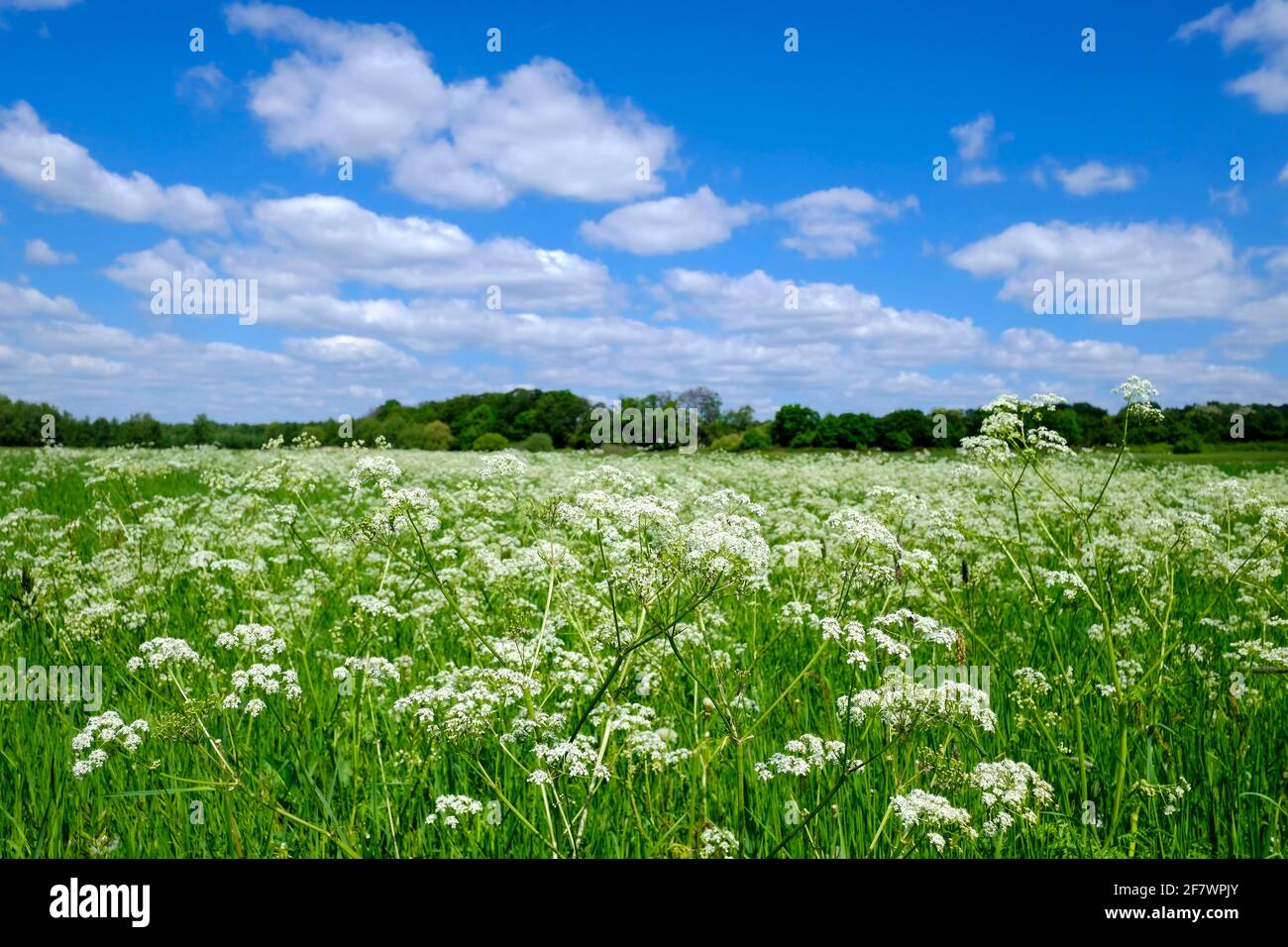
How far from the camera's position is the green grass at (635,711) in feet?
12.7

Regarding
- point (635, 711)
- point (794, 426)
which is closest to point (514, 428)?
point (794, 426)

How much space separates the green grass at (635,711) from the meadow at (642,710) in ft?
0.10

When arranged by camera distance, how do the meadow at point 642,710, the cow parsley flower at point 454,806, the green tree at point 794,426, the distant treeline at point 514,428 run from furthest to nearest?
the green tree at point 794,426
the distant treeline at point 514,428
the meadow at point 642,710
the cow parsley flower at point 454,806

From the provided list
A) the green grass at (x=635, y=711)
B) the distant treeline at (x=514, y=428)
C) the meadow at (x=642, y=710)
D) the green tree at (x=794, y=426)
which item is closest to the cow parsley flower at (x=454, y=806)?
the meadow at (x=642, y=710)

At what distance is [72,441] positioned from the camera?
163 ft

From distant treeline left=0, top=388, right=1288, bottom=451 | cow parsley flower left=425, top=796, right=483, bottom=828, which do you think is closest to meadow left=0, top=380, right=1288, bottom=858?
cow parsley flower left=425, top=796, right=483, bottom=828

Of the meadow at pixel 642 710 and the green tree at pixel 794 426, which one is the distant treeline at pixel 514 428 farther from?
the meadow at pixel 642 710

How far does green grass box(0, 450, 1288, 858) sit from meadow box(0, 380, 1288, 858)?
0.03 metres

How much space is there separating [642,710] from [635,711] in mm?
795

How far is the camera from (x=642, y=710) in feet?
14.7

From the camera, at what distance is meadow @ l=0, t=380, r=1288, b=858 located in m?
3.77
